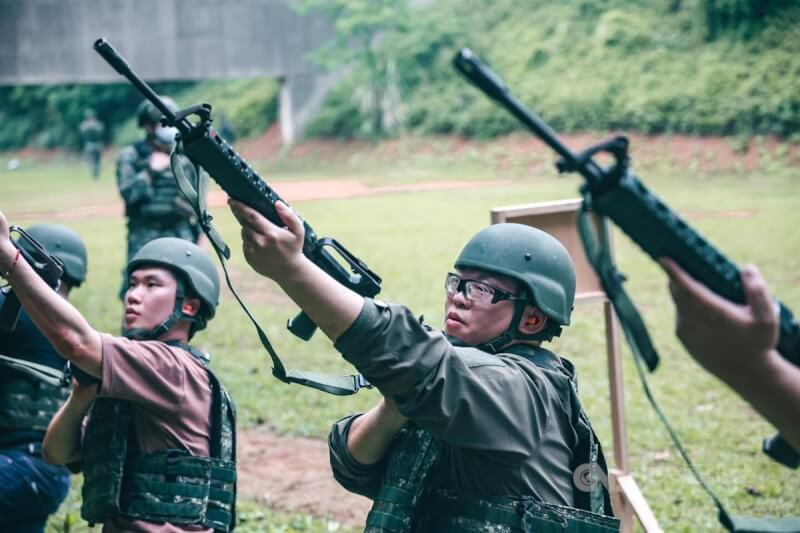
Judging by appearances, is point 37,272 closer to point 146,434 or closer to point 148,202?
point 146,434

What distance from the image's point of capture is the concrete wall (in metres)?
30.8

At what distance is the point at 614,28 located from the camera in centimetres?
3200

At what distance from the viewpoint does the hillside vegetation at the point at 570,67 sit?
2758 cm

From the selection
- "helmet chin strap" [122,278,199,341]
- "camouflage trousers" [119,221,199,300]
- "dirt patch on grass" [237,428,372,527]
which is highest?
"helmet chin strap" [122,278,199,341]

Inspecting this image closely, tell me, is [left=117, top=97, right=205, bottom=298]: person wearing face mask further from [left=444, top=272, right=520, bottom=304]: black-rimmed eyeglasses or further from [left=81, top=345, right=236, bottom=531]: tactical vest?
[left=444, top=272, right=520, bottom=304]: black-rimmed eyeglasses

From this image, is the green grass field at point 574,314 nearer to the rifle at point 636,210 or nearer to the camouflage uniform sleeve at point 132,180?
the camouflage uniform sleeve at point 132,180

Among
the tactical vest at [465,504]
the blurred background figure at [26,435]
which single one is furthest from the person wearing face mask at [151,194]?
the tactical vest at [465,504]

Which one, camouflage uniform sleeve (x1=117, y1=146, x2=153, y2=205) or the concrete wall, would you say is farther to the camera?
the concrete wall

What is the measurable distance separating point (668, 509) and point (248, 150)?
1412 inches

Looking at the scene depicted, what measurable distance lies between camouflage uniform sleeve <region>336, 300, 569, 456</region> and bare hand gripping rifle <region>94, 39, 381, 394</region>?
359 mm

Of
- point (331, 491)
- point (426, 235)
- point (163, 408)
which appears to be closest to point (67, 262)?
point (163, 408)

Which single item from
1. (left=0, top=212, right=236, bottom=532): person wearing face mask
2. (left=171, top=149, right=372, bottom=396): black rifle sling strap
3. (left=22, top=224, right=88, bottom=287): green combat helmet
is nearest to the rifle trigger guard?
(left=171, top=149, right=372, bottom=396): black rifle sling strap

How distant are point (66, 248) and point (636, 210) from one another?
3.85m

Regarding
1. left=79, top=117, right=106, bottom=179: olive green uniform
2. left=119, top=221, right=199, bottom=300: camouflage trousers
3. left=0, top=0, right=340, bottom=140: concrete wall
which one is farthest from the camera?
left=79, top=117, right=106, bottom=179: olive green uniform
